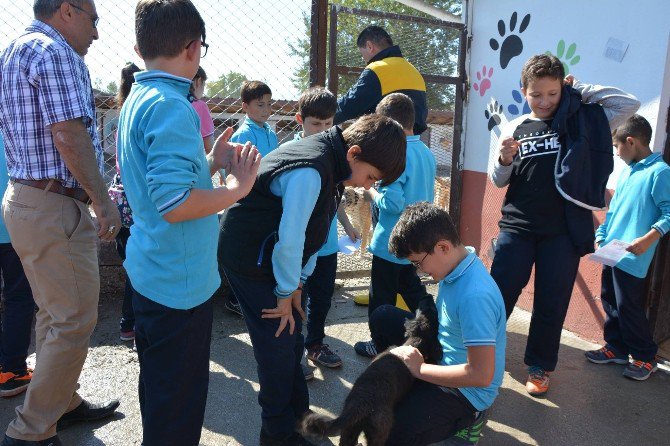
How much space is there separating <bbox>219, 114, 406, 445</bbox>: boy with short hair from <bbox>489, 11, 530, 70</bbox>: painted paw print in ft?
9.52

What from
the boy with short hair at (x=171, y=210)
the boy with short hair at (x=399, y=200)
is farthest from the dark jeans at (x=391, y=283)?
the boy with short hair at (x=171, y=210)

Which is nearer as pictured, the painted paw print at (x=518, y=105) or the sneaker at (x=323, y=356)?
the sneaker at (x=323, y=356)

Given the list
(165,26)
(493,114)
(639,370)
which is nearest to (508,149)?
(639,370)

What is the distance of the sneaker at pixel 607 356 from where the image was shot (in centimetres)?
353

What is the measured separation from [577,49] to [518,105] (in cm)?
67

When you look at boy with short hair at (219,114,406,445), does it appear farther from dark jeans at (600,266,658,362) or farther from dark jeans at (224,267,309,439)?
dark jeans at (600,266,658,362)

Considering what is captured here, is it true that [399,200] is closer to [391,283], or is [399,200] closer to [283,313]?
[391,283]

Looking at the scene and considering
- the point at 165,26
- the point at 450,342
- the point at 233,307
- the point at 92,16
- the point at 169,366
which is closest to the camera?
the point at 165,26

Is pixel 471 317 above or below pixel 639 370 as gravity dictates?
above

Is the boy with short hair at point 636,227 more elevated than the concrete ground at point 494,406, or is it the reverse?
the boy with short hair at point 636,227

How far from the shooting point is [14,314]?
111 inches

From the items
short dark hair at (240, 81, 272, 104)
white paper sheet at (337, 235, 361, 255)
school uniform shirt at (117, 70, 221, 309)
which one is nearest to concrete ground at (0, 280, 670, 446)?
white paper sheet at (337, 235, 361, 255)

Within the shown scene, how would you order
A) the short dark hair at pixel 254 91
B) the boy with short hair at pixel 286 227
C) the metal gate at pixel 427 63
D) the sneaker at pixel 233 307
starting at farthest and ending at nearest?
the metal gate at pixel 427 63
the sneaker at pixel 233 307
the short dark hair at pixel 254 91
the boy with short hair at pixel 286 227

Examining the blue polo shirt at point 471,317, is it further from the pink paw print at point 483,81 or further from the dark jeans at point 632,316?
the pink paw print at point 483,81
